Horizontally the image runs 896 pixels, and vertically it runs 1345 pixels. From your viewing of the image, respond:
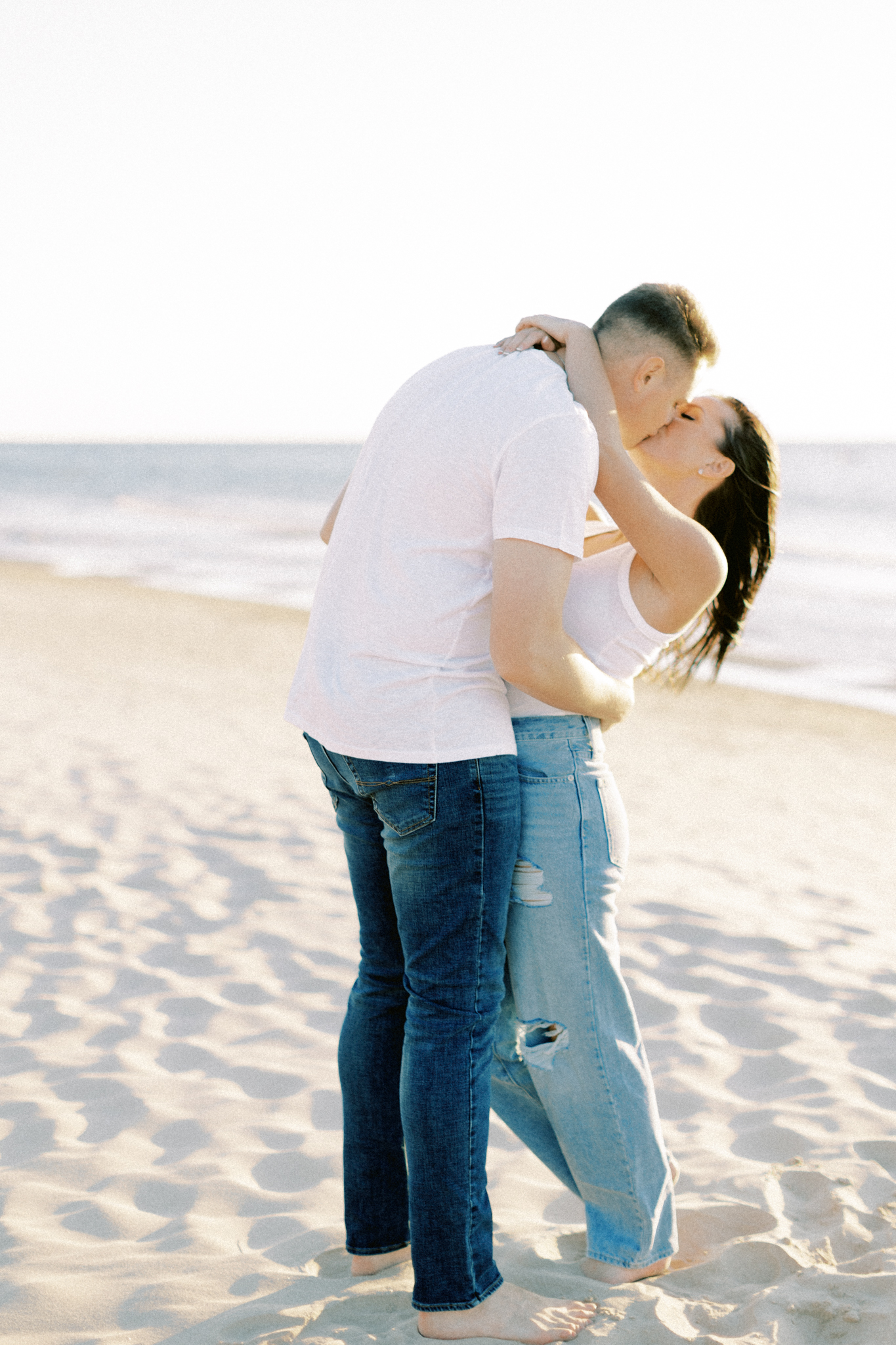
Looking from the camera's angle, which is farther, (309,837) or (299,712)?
(309,837)

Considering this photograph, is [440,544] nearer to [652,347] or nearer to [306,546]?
[652,347]

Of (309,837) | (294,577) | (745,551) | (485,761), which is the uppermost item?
(745,551)

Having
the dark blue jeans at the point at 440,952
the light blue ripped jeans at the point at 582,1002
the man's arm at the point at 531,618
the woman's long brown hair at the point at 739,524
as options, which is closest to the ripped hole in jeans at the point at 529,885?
the light blue ripped jeans at the point at 582,1002

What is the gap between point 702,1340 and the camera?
206 centimetres

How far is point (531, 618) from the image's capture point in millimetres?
1810

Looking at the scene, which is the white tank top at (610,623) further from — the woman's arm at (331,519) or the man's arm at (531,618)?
the woman's arm at (331,519)

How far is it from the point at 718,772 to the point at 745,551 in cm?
499

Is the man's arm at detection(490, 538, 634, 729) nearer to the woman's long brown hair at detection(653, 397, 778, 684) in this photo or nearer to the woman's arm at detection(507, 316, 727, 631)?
the woman's arm at detection(507, 316, 727, 631)

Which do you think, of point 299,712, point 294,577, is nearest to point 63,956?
point 299,712

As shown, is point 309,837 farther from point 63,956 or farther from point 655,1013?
Result: point 655,1013

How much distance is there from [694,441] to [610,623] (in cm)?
44

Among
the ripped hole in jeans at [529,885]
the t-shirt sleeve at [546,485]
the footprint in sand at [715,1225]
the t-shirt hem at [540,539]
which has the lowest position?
the footprint in sand at [715,1225]

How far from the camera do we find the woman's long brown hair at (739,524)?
93.0 inches

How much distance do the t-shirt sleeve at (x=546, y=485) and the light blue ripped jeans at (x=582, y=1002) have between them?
0.47 m
